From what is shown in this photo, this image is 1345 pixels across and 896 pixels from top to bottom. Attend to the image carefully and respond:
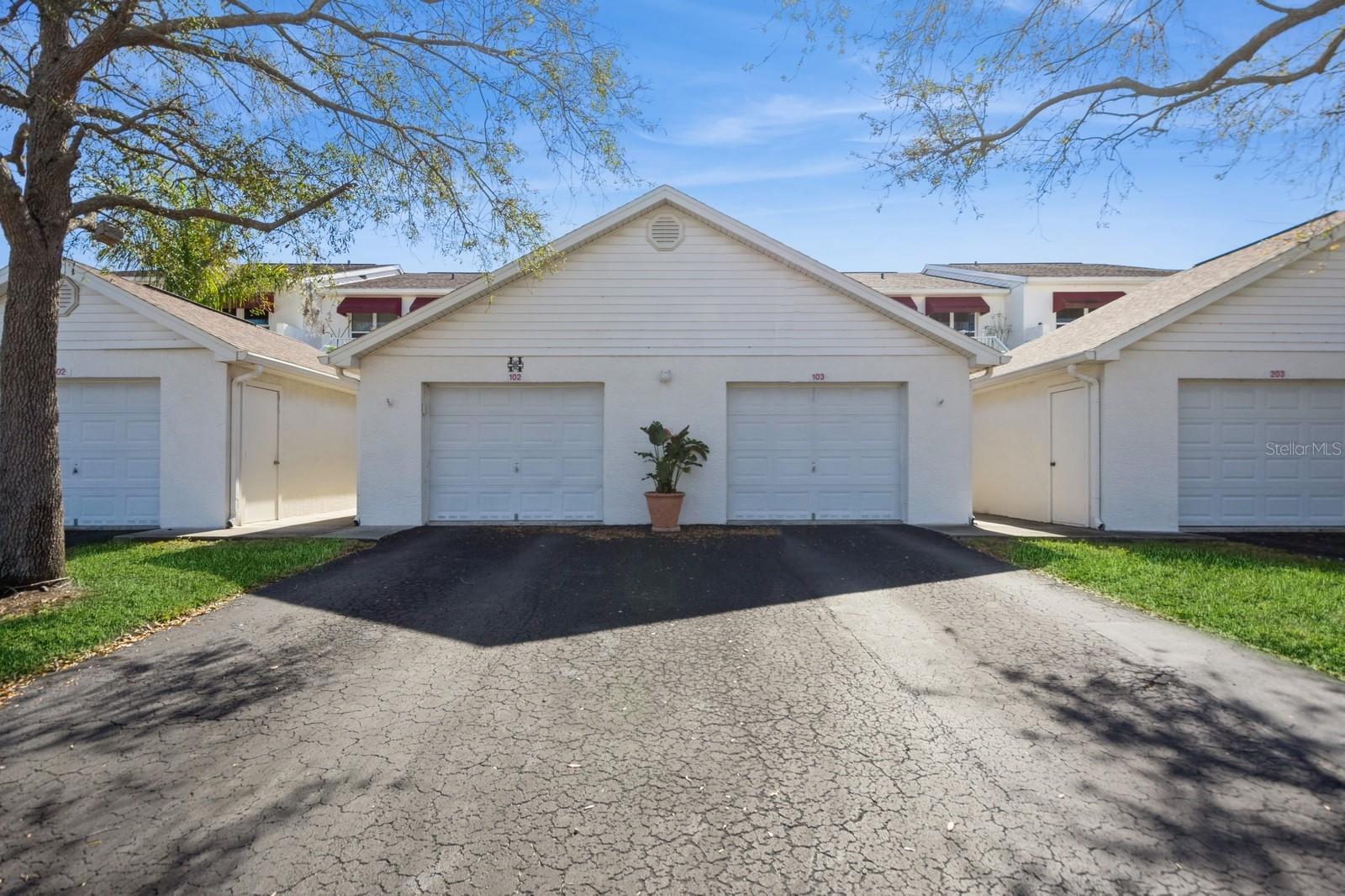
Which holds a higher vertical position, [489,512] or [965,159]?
[965,159]

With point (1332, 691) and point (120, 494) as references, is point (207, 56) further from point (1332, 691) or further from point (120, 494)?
point (1332, 691)

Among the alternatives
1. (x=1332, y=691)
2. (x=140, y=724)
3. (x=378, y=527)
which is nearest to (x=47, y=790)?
(x=140, y=724)

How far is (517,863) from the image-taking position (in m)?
2.73

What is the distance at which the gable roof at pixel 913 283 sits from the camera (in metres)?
23.8

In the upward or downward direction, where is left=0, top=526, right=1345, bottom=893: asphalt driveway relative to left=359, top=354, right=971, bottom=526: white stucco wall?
downward

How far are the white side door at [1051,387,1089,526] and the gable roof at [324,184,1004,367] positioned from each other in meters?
1.87

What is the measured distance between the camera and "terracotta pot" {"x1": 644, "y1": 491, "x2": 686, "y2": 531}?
11.0 metres

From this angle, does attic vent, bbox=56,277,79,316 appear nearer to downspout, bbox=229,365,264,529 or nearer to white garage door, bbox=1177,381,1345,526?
downspout, bbox=229,365,264,529

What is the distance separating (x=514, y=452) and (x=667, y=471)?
Answer: 272cm

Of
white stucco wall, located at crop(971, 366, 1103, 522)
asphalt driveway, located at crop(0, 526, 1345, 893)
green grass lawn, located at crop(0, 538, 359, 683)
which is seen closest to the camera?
asphalt driveway, located at crop(0, 526, 1345, 893)

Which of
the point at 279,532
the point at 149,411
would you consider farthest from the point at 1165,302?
the point at 149,411

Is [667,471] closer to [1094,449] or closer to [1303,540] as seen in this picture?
[1094,449]

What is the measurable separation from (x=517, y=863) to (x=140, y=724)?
8.77 ft

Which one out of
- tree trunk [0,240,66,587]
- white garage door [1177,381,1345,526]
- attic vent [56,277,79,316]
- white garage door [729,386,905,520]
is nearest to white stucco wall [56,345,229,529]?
attic vent [56,277,79,316]
